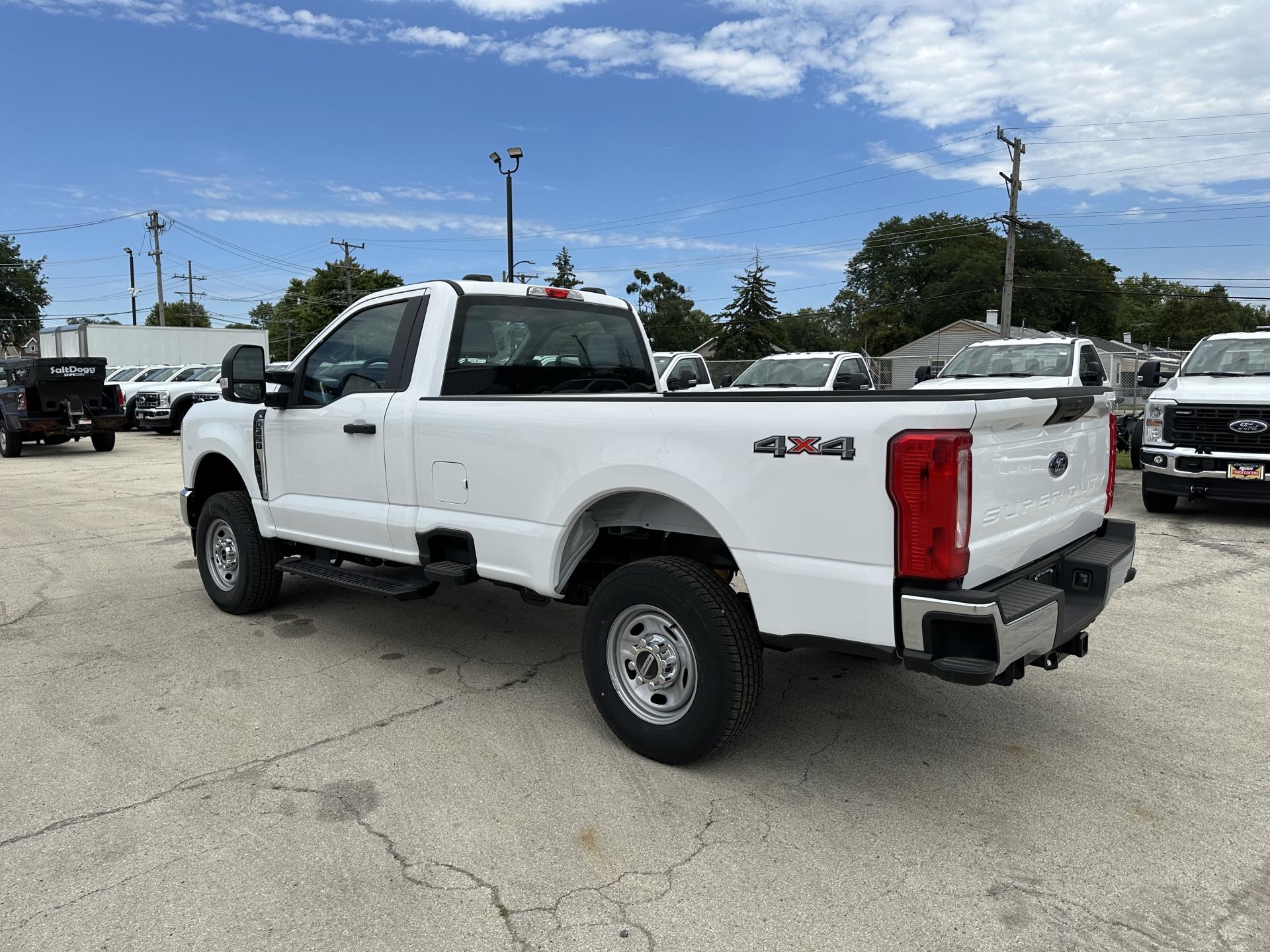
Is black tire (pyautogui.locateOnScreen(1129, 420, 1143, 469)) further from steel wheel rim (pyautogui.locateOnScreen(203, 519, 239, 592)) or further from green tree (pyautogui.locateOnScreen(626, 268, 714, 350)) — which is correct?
green tree (pyautogui.locateOnScreen(626, 268, 714, 350))

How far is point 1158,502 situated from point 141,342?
108 ft

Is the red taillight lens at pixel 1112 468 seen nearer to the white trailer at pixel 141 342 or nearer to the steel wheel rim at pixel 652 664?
the steel wheel rim at pixel 652 664

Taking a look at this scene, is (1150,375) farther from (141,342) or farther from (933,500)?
(141,342)

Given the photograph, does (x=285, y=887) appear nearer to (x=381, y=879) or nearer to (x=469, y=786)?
(x=381, y=879)

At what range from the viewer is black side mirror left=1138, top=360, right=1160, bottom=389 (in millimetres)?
10008

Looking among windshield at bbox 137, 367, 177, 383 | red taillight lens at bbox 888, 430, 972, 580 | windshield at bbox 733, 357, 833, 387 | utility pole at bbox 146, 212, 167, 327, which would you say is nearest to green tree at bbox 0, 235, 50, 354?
utility pole at bbox 146, 212, 167, 327

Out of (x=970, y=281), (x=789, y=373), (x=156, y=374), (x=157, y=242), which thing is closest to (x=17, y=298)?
(x=157, y=242)

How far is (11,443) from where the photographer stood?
17922 mm

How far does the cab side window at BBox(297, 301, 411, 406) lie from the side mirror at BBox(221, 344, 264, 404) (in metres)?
0.27

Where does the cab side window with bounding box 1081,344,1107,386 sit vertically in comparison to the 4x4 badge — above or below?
above

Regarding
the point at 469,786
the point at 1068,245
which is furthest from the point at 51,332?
the point at 1068,245

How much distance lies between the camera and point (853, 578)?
3.02 metres

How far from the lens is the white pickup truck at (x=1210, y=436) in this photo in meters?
8.73

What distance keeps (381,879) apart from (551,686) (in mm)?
1754
